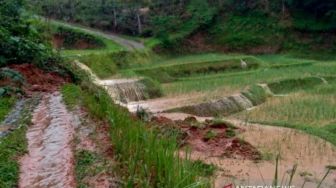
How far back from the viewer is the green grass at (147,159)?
6.52 metres

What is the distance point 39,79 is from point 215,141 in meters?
5.77

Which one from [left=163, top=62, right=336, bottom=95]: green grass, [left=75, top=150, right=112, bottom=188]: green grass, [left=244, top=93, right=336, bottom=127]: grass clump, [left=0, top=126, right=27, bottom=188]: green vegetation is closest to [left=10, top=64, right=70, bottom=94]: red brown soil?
[left=0, top=126, right=27, bottom=188]: green vegetation

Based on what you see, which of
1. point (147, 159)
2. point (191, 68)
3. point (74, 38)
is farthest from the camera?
point (74, 38)

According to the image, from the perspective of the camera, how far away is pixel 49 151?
938 centimetres

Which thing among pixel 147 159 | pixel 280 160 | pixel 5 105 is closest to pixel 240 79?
pixel 280 160

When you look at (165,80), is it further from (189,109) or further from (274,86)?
(189,109)

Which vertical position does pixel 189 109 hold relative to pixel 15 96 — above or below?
below

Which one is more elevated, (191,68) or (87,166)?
(87,166)

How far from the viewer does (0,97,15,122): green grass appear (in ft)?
38.8

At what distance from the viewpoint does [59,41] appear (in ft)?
135

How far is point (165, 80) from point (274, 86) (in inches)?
249

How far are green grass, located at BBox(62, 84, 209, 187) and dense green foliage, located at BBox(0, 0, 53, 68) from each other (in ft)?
27.0

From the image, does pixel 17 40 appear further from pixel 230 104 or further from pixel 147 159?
pixel 147 159

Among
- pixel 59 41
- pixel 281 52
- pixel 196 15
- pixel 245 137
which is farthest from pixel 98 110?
pixel 196 15
